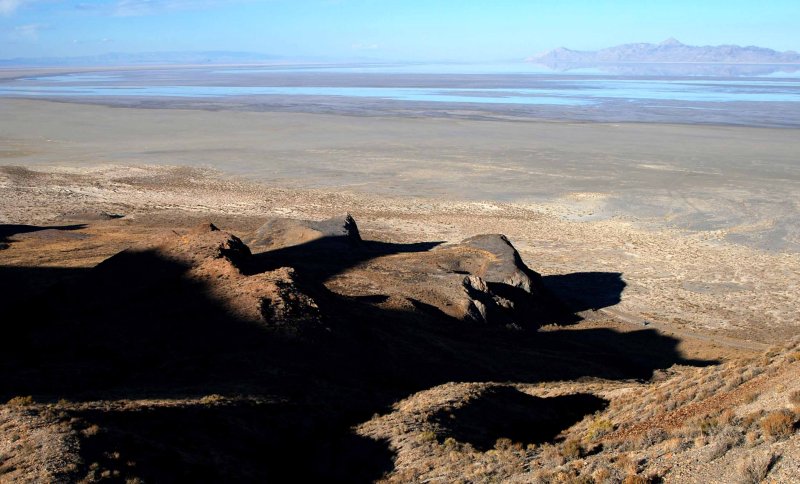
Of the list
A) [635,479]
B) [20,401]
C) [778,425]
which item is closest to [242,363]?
[20,401]

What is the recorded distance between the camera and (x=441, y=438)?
981cm

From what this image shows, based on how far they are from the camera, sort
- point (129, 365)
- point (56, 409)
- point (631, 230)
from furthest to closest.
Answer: point (631, 230), point (129, 365), point (56, 409)

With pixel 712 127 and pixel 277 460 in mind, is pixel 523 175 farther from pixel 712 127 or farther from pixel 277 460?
pixel 277 460

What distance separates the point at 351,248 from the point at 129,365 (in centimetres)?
1259

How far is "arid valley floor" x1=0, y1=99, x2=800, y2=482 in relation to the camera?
8711 millimetres

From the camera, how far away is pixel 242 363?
12.6m

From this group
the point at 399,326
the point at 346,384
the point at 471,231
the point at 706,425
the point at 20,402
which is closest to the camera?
the point at 706,425

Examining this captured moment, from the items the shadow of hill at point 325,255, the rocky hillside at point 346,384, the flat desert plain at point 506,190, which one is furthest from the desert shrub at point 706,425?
the shadow of hill at point 325,255

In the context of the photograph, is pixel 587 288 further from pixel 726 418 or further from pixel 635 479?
pixel 635 479

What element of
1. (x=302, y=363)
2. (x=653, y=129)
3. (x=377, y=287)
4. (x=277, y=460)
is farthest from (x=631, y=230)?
(x=653, y=129)

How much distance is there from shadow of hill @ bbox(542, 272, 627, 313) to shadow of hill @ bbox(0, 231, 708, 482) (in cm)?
343

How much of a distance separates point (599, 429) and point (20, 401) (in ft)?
23.9

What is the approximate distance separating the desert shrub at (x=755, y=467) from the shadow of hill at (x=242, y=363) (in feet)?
13.6

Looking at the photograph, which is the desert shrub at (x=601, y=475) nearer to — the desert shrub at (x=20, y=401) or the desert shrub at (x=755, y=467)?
the desert shrub at (x=755, y=467)
